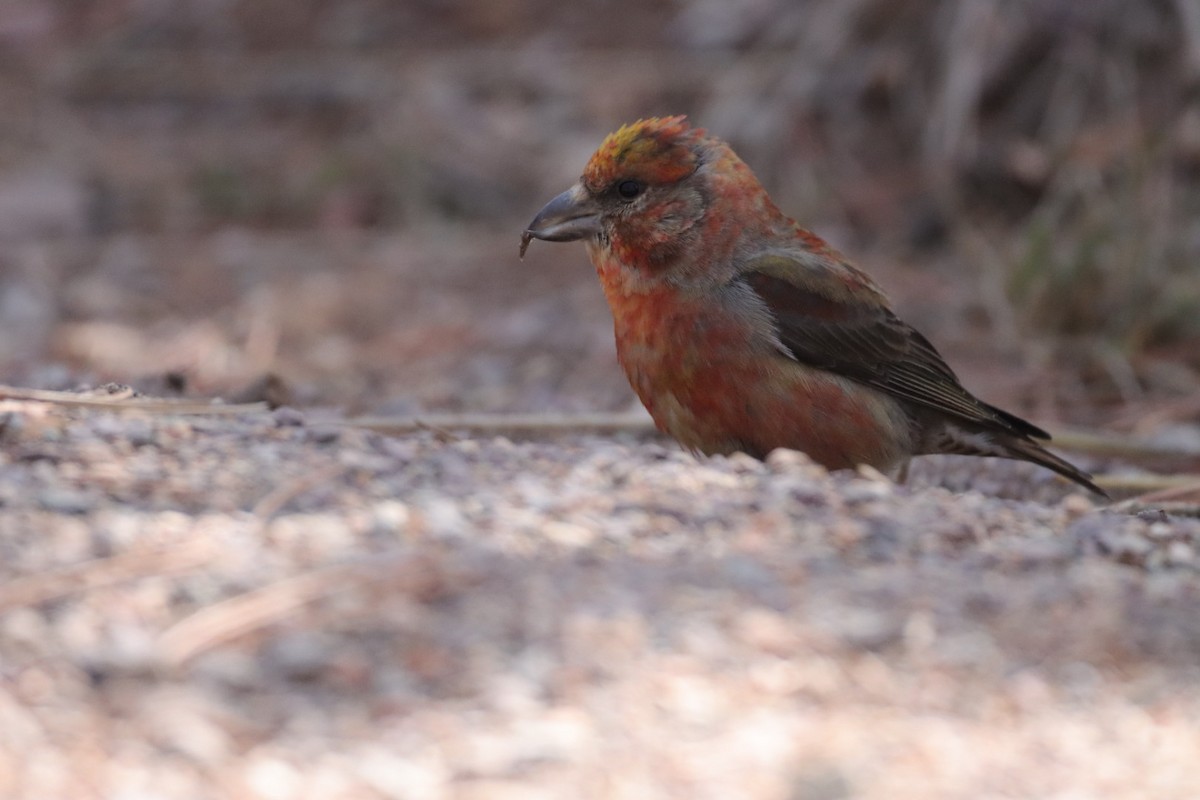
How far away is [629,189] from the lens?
3.96m

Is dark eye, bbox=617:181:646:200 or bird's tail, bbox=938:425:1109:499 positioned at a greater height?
dark eye, bbox=617:181:646:200

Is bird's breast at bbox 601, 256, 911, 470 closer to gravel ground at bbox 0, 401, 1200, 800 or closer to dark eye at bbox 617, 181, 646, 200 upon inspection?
dark eye at bbox 617, 181, 646, 200

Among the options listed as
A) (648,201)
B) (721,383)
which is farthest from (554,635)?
(648,201)

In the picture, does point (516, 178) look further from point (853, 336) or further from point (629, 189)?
point (853, 336)

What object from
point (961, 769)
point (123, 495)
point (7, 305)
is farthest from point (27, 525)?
point (7, 305)

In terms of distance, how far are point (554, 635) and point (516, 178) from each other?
6045 millimetres

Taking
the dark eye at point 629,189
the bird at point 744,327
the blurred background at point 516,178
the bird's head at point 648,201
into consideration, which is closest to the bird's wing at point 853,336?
the bird at point 744,327

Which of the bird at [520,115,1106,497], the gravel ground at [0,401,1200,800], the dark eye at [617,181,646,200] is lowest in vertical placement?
the gravel ground at [0,401,1200,800]

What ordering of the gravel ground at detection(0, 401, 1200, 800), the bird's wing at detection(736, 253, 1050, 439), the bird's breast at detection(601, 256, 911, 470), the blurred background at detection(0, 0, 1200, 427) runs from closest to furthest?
1. the gravel ground at detection(0, 401, 1200, 800)
2. the bird's breast at detection(601, 256, 911, 470)
3. the bird's wing at detection(736, 253, 1050, 439)
4. the blurred background at detection(0, 0, 1200, 427)

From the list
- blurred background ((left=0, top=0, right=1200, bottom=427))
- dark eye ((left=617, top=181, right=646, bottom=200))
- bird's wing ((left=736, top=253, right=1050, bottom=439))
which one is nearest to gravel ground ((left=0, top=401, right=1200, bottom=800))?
bird's wing ((left=736, top=253, right=1050, bottom=439))

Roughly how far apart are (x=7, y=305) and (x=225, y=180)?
1.80m

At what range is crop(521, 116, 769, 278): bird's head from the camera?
3.89m

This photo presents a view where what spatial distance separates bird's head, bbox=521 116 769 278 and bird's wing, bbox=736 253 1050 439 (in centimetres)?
19

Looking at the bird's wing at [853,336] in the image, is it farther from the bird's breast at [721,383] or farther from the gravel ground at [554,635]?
the gravel ground at [554,635]
